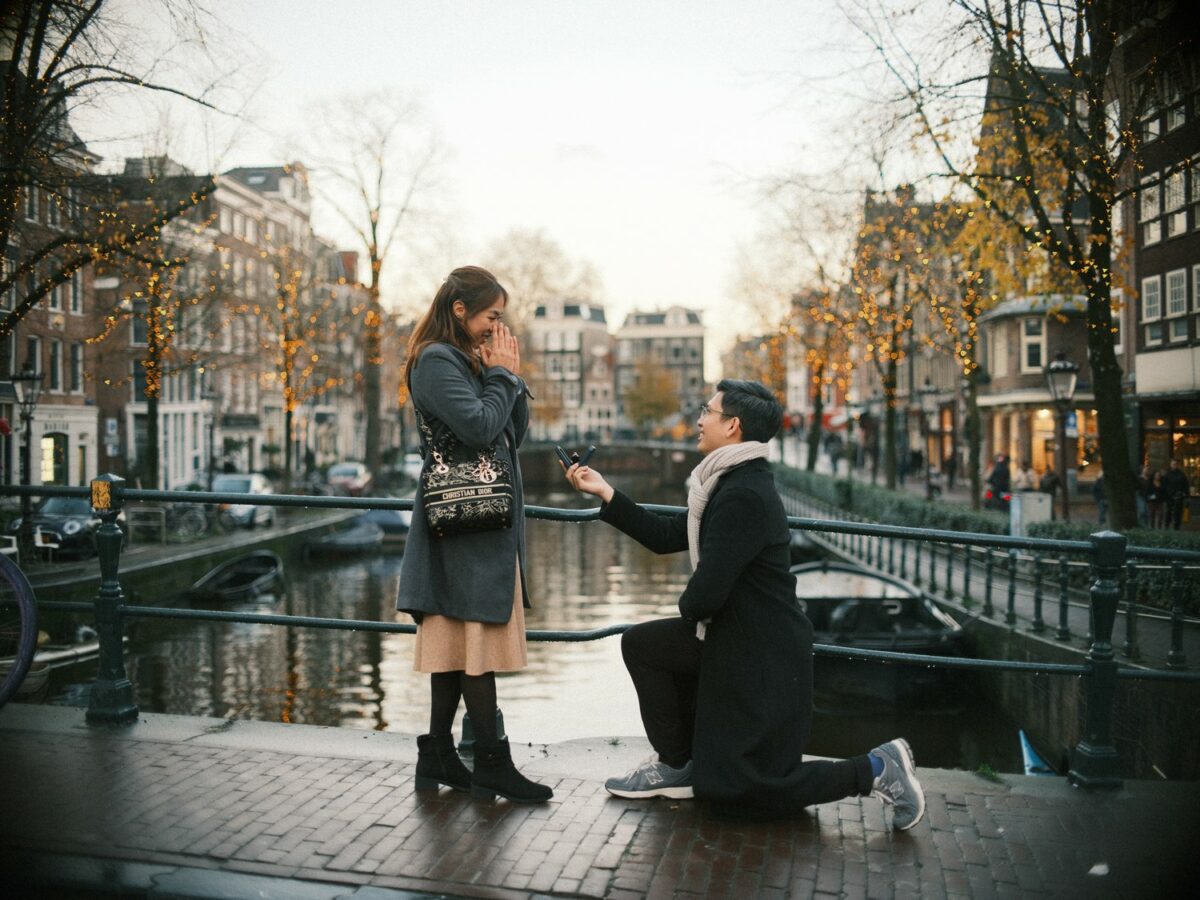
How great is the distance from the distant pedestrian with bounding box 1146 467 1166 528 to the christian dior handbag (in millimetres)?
10497

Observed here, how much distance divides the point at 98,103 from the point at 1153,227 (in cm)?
1079

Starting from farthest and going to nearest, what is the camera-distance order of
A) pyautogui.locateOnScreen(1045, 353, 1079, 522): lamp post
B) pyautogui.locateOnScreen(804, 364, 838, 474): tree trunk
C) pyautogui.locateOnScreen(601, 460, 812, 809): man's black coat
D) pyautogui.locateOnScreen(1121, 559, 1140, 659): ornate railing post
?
1. pyautogui.locateOnScreen(804, 364, 838, 474): tree trunk
2. pyautogui.locateOnScreen(1045, 353, 1079, 522): lamp post
3. pyautogui.locateOnScreen(1121, 559, 1140, 659): ornate railing post
4. pyautogui.locateOnScreen(601, 460, 812, 809): man's black coat

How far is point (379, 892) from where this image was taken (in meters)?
3.14

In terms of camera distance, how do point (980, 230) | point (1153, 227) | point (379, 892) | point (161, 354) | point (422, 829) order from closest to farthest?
point (379, 892)
point (422, 829)
point (1153, 227)
point (980, 230)
point (161, 354)

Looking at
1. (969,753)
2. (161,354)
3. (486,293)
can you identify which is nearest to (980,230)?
(969,753)

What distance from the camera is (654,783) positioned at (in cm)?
390

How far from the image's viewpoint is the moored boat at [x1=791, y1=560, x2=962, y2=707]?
46.2 ft

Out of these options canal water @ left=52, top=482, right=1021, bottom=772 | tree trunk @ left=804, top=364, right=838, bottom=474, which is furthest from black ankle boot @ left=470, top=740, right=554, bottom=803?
tree trunk @ left=804, top=364, right=838, bottom=474

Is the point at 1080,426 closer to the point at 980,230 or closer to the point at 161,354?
the point at 980,230

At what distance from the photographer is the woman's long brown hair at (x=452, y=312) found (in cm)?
377

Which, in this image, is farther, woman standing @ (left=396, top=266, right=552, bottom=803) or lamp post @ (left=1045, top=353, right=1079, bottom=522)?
lamp post @ (left=1045, top=353, right=1079, bottom=522)

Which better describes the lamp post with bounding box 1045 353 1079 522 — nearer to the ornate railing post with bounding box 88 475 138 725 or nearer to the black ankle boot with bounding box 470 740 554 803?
the black ankle boot with bounding box 470 740 554 803

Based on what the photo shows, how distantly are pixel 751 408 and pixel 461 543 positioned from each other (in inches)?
43.4

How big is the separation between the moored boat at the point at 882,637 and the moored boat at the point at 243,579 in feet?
42.4
